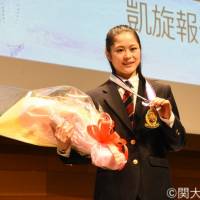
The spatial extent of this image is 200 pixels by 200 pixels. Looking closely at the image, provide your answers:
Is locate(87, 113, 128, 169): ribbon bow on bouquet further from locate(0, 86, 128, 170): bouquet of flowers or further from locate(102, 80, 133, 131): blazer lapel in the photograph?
→ locate(102, 80, 133, 131): blazer lapel

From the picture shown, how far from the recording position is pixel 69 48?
5.81 feet

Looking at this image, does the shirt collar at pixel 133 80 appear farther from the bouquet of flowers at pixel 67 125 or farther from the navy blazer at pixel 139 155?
the bouquet of flowers at pixel 67 125

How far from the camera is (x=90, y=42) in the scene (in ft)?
6.03

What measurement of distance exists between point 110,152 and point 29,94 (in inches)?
9.5

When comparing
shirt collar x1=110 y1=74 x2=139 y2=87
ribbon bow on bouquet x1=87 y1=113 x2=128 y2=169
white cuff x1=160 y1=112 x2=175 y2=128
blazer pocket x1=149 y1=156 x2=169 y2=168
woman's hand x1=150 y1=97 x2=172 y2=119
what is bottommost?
blazer pocket x1=149 y1=156 x2=169 y2=168

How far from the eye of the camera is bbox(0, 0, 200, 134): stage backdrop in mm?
1638

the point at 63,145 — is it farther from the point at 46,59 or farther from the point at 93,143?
the point at 46,59

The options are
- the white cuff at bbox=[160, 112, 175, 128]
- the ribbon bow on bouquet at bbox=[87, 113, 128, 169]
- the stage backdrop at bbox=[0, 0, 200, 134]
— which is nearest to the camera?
the ribbon bow on bouquet at bbox=[87, 113, 128, 169]

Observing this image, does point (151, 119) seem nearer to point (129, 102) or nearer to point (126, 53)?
point (129, 102)

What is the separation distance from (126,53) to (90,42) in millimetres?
593

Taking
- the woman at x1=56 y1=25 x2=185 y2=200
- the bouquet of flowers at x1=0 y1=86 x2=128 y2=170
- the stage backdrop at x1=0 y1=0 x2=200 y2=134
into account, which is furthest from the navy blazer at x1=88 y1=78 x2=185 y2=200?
the stage backdrop at x1=0 y1=0 x2=200 y2=134

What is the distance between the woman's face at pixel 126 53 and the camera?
1.26 m

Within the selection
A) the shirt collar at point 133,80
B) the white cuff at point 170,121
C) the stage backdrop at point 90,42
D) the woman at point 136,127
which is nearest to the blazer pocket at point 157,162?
the woman at point 136,127

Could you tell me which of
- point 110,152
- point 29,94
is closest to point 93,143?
point 110,152
